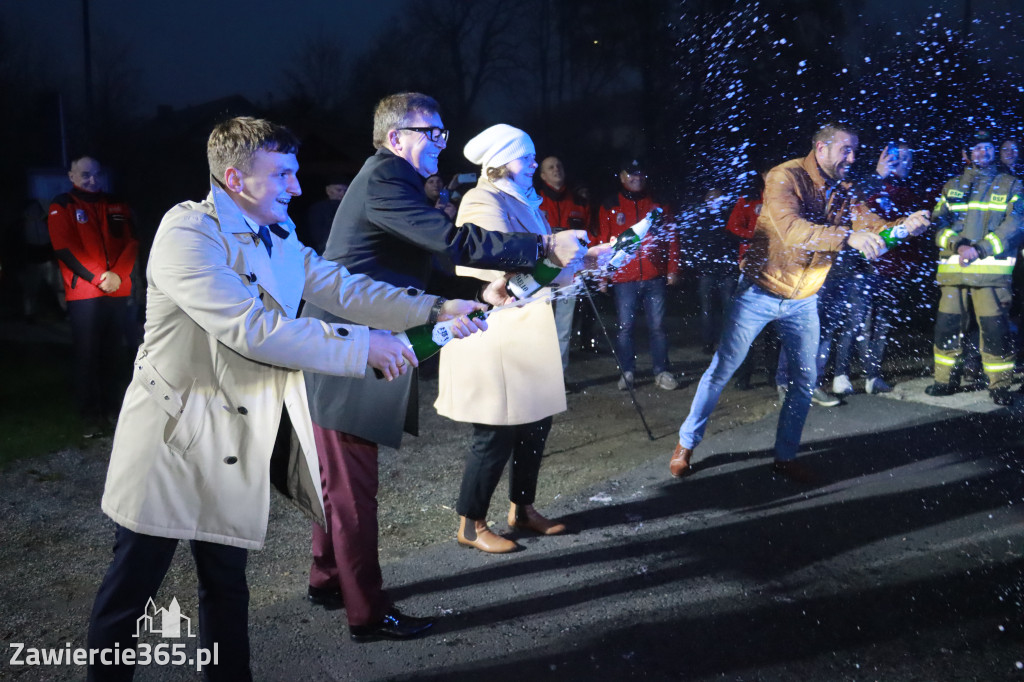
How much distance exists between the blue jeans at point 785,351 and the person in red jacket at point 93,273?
4.77 m

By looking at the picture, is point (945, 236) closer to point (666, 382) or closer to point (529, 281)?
point (666, 382)

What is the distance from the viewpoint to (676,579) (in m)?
3.85

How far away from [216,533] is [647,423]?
496 centimetres

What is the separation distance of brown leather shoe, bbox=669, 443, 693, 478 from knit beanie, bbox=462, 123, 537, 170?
2347mm

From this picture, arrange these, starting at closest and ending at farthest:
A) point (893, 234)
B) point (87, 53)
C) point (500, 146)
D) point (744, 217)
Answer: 1. point (500, 146)
2. point (893, 234)
3. point (744, 217)
4. point (87, 53)

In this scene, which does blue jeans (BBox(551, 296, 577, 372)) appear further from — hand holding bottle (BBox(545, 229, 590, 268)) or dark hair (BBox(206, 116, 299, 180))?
dark hair (BBox(206, 116, 299, 180))

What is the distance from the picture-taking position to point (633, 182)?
855cm

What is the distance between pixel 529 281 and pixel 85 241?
4.75 metres

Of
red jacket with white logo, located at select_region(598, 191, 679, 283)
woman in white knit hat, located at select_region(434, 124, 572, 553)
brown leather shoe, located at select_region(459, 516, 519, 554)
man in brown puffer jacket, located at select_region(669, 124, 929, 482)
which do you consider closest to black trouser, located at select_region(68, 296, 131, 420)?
woman in white knit hat, located at select_region(434, 124, 572, 553)

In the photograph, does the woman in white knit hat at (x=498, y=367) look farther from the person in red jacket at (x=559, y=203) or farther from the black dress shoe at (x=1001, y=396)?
the black dress shoe at (x=1001, y=396)

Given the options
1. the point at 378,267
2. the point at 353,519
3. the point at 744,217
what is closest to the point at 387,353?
the point at 378,267

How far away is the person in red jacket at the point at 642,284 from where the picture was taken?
8.27 meters

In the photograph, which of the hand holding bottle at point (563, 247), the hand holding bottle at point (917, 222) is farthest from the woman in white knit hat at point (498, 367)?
the hand holding bottle at point (917, 222)

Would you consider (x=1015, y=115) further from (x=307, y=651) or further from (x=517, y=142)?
(x=307, y=651)
